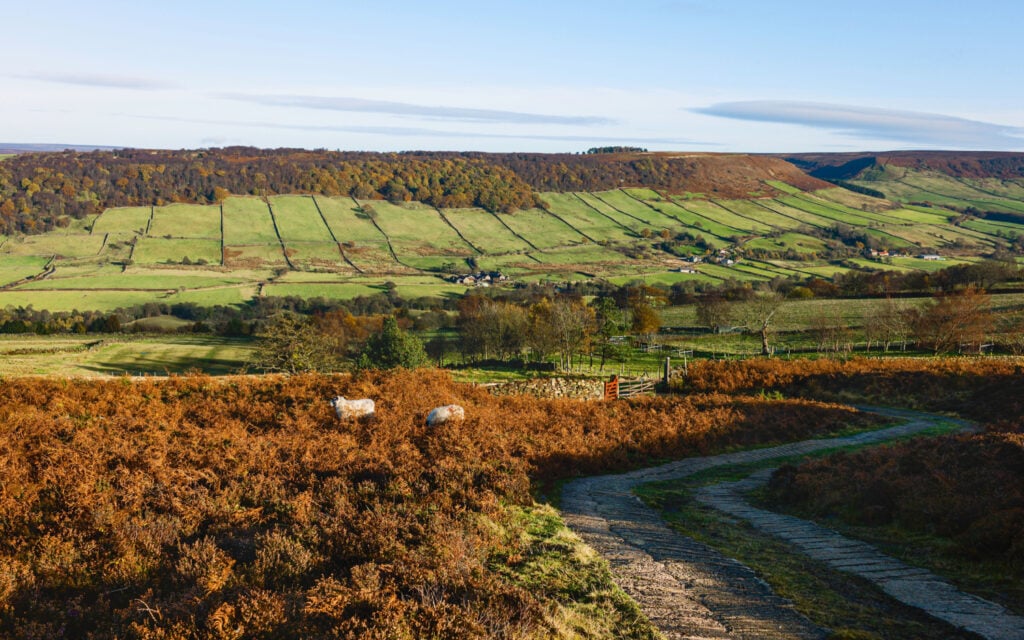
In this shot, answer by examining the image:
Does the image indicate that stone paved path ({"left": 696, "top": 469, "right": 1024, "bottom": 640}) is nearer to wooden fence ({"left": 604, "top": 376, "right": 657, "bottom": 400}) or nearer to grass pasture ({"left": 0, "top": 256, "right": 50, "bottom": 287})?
wooden fence ({"left": 604, "top": 376, "right": 657, "bottom": 400})

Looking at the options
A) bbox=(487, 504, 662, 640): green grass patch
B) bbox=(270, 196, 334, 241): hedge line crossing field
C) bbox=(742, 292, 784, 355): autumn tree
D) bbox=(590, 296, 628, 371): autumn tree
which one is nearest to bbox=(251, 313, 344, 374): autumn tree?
bbox=(590, 296, 628, 371): autumn tree

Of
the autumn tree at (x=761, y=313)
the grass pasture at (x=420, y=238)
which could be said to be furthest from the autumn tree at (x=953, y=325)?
the grass pasture at (x=420, y=238)

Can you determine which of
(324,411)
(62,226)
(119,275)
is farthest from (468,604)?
(62,226)

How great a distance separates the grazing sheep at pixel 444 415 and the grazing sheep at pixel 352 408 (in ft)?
6.42

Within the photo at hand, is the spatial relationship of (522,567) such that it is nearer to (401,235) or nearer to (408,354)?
(408,354)

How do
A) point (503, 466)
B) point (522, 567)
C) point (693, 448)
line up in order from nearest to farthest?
point (522, 567) < point (503, 466) < point (693, 448)

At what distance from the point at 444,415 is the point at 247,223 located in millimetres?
170186

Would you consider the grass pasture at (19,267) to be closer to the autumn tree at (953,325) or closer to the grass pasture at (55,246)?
the grass pasture at (55,246)

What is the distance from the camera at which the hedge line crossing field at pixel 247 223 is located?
162 metres

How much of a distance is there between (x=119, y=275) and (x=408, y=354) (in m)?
97.2

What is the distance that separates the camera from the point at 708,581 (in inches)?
415

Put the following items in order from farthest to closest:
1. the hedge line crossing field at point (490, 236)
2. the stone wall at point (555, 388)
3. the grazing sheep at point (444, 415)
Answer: the hedge line crossing field at point (490, 236) → the stone wall at point (555, 388) → the grazing sheep at point (444, 415)

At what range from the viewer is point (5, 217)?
15300 cm

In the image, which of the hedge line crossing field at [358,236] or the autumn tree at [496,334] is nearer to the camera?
the autumn tree at [496,334]
